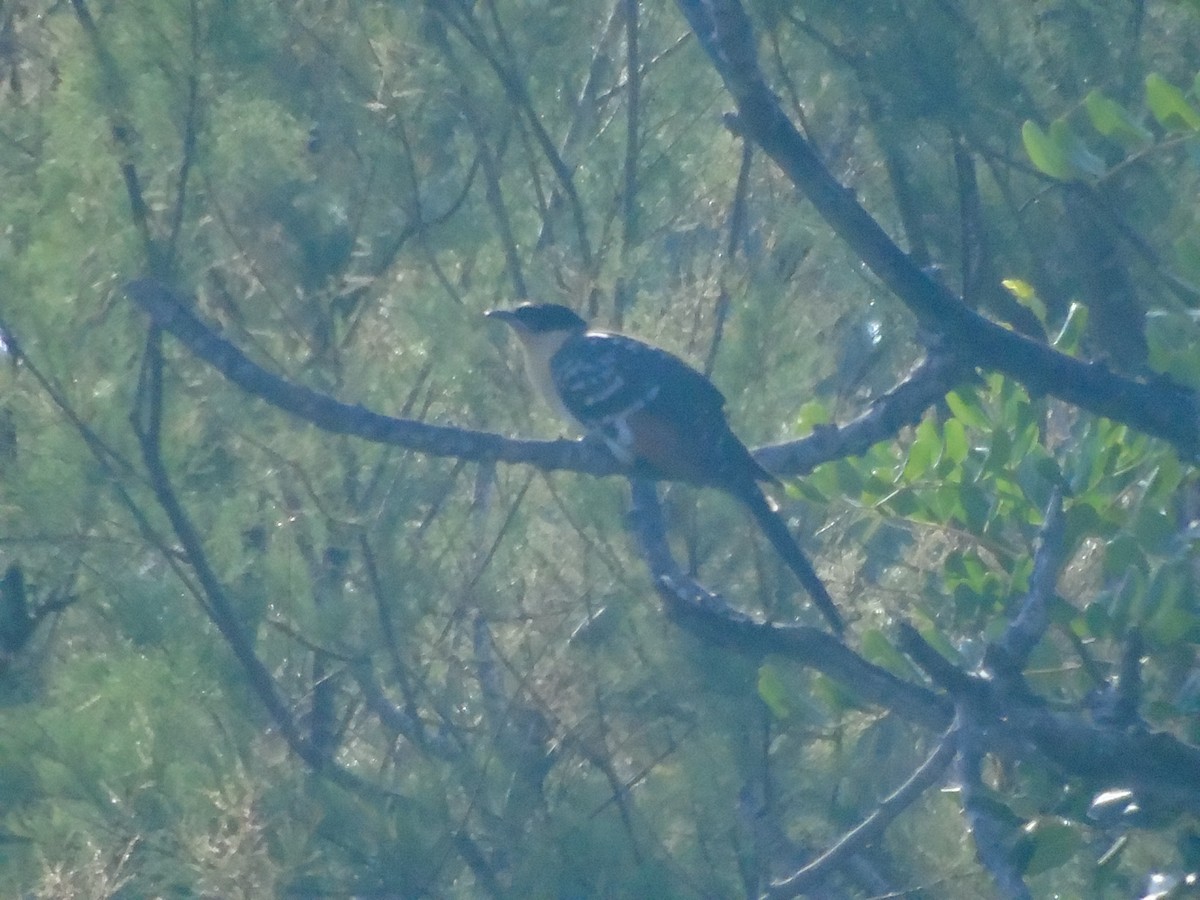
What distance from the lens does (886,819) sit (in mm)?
2703

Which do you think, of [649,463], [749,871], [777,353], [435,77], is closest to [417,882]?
[749,871]

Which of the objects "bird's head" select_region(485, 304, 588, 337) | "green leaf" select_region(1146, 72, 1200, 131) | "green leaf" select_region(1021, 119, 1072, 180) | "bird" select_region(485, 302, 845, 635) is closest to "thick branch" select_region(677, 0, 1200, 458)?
"green leaf" select_region(1021, 119, 1072, 180)

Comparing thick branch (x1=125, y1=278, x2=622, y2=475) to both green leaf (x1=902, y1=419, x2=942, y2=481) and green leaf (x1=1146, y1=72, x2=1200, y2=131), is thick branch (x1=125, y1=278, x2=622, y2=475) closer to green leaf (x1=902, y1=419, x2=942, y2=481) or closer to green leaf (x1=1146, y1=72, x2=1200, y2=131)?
green leaf (x1=902, y1=419, x2=942, y2=481)

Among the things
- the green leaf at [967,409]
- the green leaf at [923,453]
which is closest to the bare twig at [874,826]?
the green leaf at [923,453]

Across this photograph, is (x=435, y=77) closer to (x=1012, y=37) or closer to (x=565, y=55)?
(x=565, y=55)

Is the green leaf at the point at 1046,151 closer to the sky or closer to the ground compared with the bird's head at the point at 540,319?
closer to the ground

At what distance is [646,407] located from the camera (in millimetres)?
3605

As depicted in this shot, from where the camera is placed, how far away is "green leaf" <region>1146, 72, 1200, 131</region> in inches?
89.1

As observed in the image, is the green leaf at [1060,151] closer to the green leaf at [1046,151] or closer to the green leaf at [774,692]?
the green leaf at [1046,151]

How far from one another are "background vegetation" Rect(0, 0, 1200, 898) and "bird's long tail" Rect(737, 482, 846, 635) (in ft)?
0.53

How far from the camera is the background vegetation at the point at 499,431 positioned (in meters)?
3.01

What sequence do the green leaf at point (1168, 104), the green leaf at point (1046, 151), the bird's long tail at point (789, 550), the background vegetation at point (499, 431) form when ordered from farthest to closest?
the bird's long tail at point (789, 550) → the background vegetation at point (499, 431) → the green leaf at point (1046, 151) → the green leaf at point (1168, 104)

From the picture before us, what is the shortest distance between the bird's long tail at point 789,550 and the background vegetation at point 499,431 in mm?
162

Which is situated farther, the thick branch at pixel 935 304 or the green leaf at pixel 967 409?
the green leaf at pixel 967 409
